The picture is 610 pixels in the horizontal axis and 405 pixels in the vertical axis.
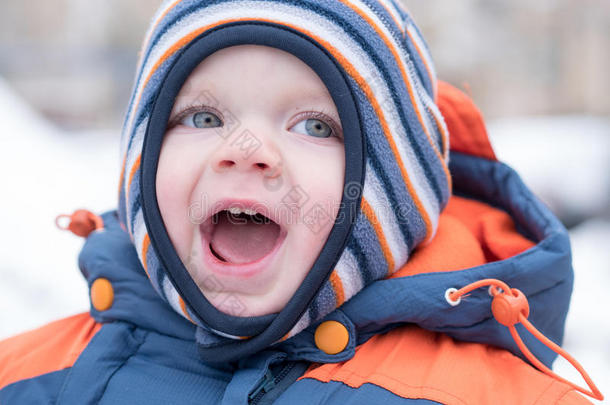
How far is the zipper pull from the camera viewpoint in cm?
66

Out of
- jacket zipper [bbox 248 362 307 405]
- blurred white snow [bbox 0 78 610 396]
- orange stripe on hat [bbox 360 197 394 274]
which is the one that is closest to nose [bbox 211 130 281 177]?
orange stripe on hat [bbox 360 197 394 274]

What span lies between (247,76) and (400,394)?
14.5 inches

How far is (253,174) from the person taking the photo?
0.64m

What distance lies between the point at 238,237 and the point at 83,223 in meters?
0.34

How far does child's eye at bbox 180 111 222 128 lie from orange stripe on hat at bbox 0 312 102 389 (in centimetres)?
31

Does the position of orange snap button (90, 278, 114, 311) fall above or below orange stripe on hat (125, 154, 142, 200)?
below

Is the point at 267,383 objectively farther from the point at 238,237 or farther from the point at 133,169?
the point at 133,169

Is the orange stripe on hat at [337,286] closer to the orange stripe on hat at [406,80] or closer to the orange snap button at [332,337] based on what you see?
the orange snap button at [332,337]

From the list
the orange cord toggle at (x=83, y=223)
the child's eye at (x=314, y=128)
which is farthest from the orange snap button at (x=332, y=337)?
the orange cord toggle at (x=83, y=223)

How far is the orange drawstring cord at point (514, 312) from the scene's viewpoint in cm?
65

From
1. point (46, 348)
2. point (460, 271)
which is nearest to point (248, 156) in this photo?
point (460, 271)

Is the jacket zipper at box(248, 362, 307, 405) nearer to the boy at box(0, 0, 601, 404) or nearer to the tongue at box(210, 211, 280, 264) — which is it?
the boy at box(0, 0, 601, 404)

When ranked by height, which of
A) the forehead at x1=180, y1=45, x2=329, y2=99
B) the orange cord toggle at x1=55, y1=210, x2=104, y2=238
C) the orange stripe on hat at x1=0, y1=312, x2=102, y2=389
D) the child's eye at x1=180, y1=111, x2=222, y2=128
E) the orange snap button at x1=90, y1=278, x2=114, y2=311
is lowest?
the orange stripe on hat at x1=0, y1=312, x2=102, y2=389

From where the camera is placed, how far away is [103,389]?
2.31 ft
